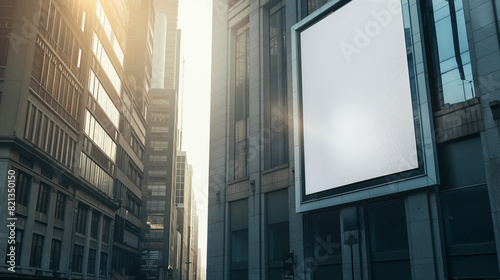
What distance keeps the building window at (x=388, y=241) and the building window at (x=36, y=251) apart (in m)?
30.1

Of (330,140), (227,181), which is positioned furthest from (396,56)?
(227,181)

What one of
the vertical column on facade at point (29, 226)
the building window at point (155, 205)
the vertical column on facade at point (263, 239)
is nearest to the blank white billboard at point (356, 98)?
the vertical column on facade at point (263, 239)

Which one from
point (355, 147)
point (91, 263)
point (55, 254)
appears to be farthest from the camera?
point (91, 263)

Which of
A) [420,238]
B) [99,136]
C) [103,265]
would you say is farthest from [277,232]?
[103,265]

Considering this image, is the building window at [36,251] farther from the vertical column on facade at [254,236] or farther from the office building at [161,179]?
the office building at [161,179]

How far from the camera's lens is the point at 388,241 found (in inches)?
1131

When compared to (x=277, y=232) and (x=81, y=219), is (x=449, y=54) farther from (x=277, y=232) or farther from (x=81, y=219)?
(x=81, y=219)

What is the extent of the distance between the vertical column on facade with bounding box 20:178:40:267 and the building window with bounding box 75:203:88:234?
1177cm

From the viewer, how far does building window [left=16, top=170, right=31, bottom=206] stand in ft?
130

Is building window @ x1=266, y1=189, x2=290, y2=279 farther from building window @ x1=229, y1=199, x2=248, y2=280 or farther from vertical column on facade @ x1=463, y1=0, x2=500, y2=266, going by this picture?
vertical column on facade @ x1=463, y1=0, x2=500, y2=266
